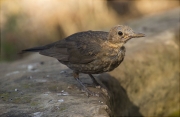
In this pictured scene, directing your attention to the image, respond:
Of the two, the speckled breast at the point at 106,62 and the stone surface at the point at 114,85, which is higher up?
the speckled breast at the point at 106,62

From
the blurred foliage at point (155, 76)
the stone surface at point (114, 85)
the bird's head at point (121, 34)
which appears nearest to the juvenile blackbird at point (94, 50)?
the bird's head at point (121, 34)

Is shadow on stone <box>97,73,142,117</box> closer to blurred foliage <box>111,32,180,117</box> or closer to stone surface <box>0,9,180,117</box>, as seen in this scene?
stone surface <box>0,9,180,117</box>

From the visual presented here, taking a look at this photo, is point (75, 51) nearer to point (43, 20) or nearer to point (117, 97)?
point (117, 97)

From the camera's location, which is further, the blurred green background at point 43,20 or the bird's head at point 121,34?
the blurred green background at point 43,20

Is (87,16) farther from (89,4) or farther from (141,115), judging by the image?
(141,115)

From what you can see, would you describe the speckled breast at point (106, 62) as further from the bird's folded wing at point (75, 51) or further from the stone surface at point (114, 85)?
the stone surface at point (114, 85)

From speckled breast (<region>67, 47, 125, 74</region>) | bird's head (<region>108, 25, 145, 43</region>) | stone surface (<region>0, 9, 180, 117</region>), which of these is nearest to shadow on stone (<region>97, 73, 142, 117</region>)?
stone surface (<region>0, 9, 180, 117</region>)

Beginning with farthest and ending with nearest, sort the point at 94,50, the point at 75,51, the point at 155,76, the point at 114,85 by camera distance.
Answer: the point at 155,76
the point at 114,85
the point at 75,51
the point at 94,50

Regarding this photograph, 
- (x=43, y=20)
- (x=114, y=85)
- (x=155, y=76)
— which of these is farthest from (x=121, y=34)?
(x=43, y=20)
